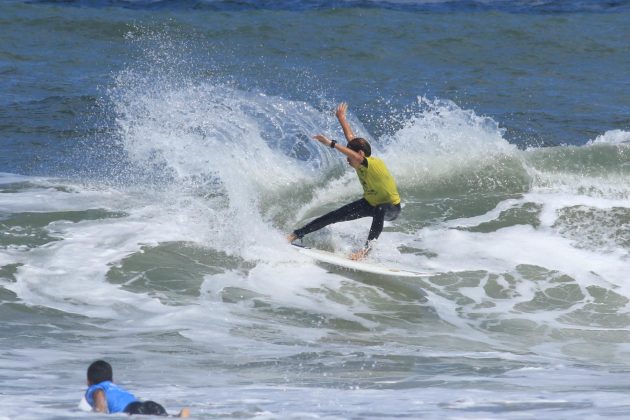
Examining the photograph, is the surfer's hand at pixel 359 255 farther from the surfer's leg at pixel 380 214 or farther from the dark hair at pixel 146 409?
the dark hair at pixel 146 409

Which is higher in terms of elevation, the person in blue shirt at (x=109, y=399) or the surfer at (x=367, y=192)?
the surfer at (x=367, y=192)

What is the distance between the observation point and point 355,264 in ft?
33.6

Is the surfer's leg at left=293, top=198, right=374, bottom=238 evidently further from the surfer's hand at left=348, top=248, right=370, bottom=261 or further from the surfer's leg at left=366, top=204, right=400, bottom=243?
the surfer's hand at left=348, top=248, right=370, bottom=261

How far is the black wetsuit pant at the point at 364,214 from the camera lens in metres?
10.2

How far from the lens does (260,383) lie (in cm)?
695

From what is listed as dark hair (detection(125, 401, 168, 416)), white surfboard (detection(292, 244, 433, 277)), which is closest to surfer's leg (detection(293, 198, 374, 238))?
white surfboard (detection(292, 244, 433, 277))

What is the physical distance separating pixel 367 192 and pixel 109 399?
4.90 m

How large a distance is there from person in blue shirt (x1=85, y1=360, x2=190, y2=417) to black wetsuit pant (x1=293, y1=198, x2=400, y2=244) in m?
4.74

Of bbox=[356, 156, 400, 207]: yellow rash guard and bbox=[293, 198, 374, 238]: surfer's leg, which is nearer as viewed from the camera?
bbox=[356, 156, 400, 207]: yellow rash guard

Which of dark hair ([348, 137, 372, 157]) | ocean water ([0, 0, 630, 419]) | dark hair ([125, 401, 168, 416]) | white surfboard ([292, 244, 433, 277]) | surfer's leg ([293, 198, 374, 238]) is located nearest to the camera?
dark hair ([125, 401, 168, 416])

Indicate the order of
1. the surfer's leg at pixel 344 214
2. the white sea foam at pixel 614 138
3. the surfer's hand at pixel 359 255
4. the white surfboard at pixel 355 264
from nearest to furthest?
the white surfboard at pixel 355 264, the surfer's leg at pixel 344 214, the surfer's hand at pixel 359 255, the white sea foam at pixel 614 138

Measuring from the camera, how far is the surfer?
32.6ft

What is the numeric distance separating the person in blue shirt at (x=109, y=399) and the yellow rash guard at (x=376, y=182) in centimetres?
465

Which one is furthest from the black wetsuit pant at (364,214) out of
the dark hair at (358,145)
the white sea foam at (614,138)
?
the white sea foam at (614,138)
